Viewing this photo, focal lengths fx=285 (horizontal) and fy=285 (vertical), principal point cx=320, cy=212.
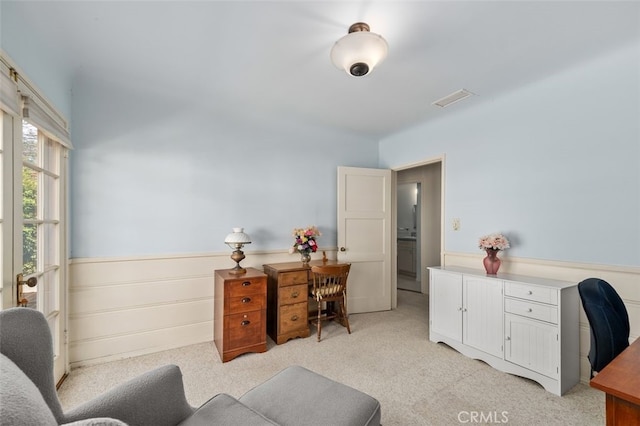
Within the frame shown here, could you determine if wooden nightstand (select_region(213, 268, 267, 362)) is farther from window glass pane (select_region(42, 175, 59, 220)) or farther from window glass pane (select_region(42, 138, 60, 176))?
window glass pane (select_region(42, 138, 60, 176))

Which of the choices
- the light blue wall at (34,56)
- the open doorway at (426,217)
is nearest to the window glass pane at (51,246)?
the light blue wall at (34,56)

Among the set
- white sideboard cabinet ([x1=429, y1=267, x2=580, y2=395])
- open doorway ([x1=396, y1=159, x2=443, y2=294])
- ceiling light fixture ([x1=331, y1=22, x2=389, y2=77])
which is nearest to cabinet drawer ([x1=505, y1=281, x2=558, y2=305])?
white sideboard cabinet ([x1=429, y1=267, x2=580, y2=395])

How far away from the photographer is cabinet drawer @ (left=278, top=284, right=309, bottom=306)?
3156 millimetres

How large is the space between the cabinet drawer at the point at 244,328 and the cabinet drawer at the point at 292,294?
1.04ft

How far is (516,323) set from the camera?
243 centimetres

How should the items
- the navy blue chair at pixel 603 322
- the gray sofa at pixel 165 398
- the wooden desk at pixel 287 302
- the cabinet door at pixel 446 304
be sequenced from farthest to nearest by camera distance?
1. the wooden desk at pixel 287 302
2. the cabinet door at pixel 446 304
3. the navy blue chair at pixel 603 322
4. the gray sofa at pixel 165 398

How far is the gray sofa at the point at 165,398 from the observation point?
0.92 metres

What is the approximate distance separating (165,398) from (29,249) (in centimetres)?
154

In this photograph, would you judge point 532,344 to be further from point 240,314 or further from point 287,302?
point 240,314

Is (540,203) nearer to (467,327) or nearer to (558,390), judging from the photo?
(467,327)

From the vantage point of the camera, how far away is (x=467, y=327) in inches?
110

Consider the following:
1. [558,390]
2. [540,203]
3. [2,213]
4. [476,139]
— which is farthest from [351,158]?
[2,213]

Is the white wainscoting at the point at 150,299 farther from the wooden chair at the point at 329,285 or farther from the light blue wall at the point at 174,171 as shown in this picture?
the wooden chair at the point at 329,285

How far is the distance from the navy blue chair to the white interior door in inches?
104
